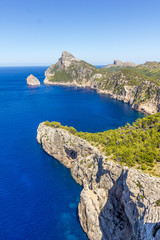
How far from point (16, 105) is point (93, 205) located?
132832mm

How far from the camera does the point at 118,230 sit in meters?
34.0

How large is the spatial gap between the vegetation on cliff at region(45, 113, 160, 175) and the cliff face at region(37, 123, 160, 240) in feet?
9.85

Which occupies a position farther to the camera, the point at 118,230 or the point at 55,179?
the point at 55,179

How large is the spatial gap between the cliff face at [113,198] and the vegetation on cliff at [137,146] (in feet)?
9.85

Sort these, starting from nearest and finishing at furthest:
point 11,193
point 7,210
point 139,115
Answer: point 7,210 → point 11,193 → point 139,115

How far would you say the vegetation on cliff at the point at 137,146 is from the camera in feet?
120

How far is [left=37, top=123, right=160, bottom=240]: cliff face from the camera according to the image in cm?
2595

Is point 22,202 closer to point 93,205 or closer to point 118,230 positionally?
point 93,205

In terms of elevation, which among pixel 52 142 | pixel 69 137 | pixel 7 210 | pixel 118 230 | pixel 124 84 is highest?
pixel 124 84

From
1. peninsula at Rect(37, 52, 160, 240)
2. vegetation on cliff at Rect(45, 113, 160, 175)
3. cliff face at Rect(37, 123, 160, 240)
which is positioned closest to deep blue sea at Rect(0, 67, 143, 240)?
peninsula at Rect(37, 52, 160, 240)

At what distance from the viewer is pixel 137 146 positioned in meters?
44.0

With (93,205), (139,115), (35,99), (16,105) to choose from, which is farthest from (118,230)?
(35,99)

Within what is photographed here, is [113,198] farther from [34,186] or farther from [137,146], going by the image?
[34,186]

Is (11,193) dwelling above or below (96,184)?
below
